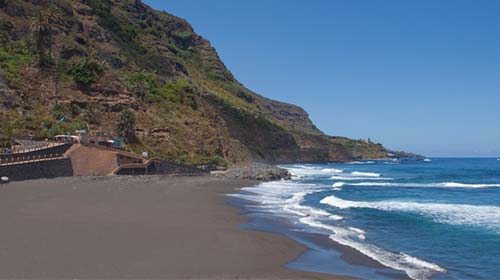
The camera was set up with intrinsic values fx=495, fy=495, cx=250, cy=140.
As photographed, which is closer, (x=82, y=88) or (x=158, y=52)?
(x=82, y=88)

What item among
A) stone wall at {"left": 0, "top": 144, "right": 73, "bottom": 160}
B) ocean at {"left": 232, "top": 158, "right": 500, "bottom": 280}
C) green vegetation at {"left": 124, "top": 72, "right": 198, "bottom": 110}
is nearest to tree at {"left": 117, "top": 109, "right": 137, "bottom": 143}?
green vegetation at {"left": 124, "top": 72, "right": 198, "bottom": 110}

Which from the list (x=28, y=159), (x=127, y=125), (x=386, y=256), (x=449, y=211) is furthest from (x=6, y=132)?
(x=386, y=256)

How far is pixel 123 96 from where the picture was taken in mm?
59062

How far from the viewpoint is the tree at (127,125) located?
2089 inches

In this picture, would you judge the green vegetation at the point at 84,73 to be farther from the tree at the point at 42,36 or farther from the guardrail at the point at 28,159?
the guardrail at the point at 28,159

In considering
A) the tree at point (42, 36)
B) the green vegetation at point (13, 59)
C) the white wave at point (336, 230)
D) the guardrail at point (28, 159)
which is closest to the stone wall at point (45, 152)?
the guardrail at point (28, 159)

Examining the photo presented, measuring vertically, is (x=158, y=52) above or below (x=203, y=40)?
below

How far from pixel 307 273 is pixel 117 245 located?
5148mm

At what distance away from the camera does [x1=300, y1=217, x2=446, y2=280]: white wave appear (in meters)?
12.6

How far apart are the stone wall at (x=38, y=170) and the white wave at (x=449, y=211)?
Result: 742 inches

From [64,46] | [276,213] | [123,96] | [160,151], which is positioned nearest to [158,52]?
[64,46]

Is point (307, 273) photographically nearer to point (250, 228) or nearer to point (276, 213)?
point (250, 228)

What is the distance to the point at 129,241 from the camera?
13898 mm

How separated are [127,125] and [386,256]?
141 feet
